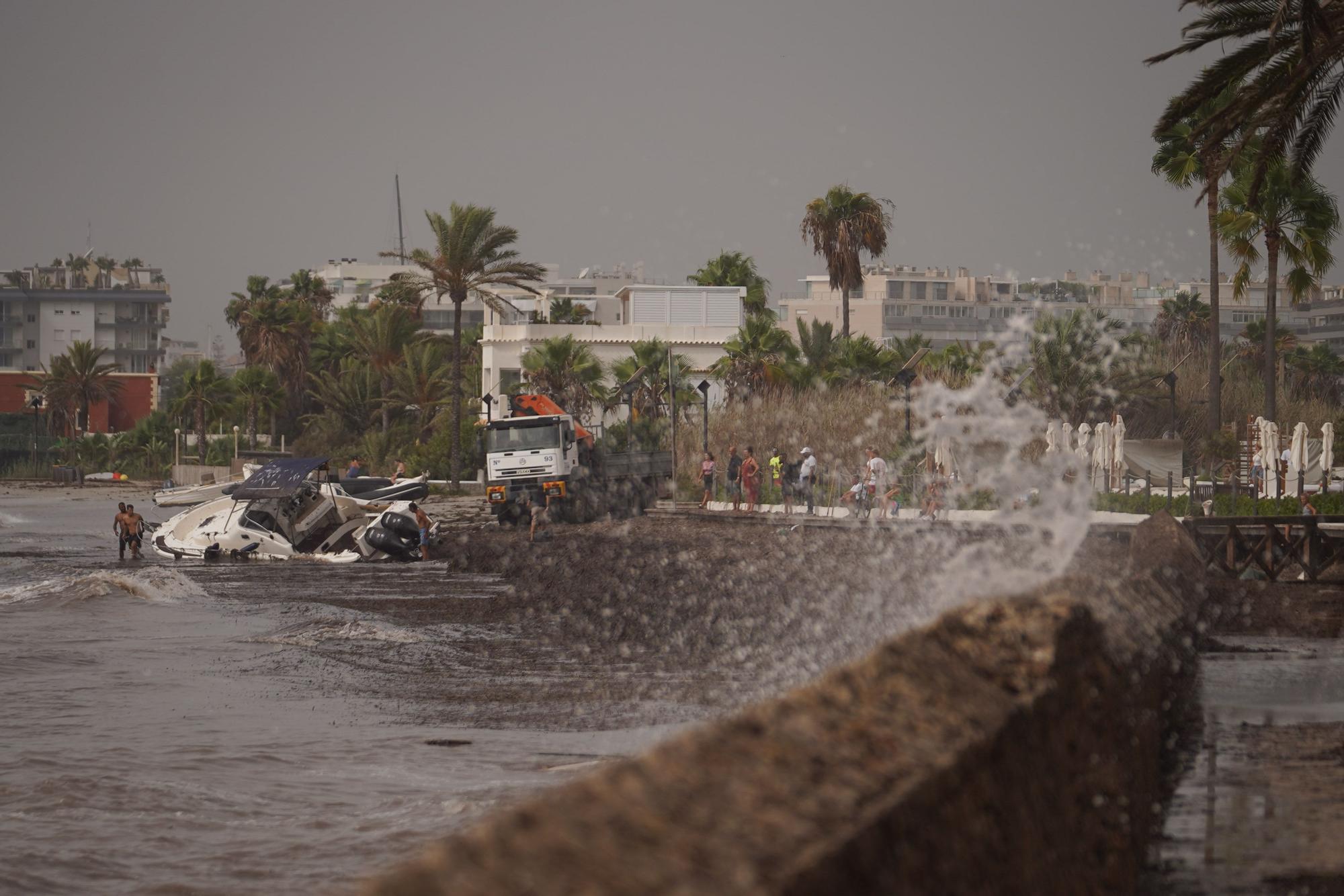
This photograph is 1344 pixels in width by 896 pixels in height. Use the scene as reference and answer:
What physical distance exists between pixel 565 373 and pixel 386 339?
2024cm

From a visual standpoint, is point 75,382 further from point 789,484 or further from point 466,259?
point 789,484

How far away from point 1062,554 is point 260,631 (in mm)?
13566

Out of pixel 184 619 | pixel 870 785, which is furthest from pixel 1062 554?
pixel 184 619

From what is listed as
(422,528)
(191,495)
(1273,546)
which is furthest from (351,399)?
(1273,546)

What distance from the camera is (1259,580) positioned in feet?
66.6

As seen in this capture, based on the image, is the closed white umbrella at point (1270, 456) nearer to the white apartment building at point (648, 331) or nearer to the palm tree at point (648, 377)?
the palm tree at point (648, 377)

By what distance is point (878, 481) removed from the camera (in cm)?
3194

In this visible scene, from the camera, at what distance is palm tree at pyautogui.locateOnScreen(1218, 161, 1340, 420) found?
34438 millimetres

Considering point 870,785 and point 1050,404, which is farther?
point 1050,404

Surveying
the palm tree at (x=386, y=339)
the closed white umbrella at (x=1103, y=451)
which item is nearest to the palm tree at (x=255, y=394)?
the palm tree at (x=386, y=339)

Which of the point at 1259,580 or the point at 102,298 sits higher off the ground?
the point at 102,298

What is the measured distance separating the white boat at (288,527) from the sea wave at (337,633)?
1098cm

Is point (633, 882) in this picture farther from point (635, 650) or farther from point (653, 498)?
point (653, 498)

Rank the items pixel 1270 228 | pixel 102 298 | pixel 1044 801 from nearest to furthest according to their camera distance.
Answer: pixel 1044 801 → pixel 1270 228 → pixel 102 298
